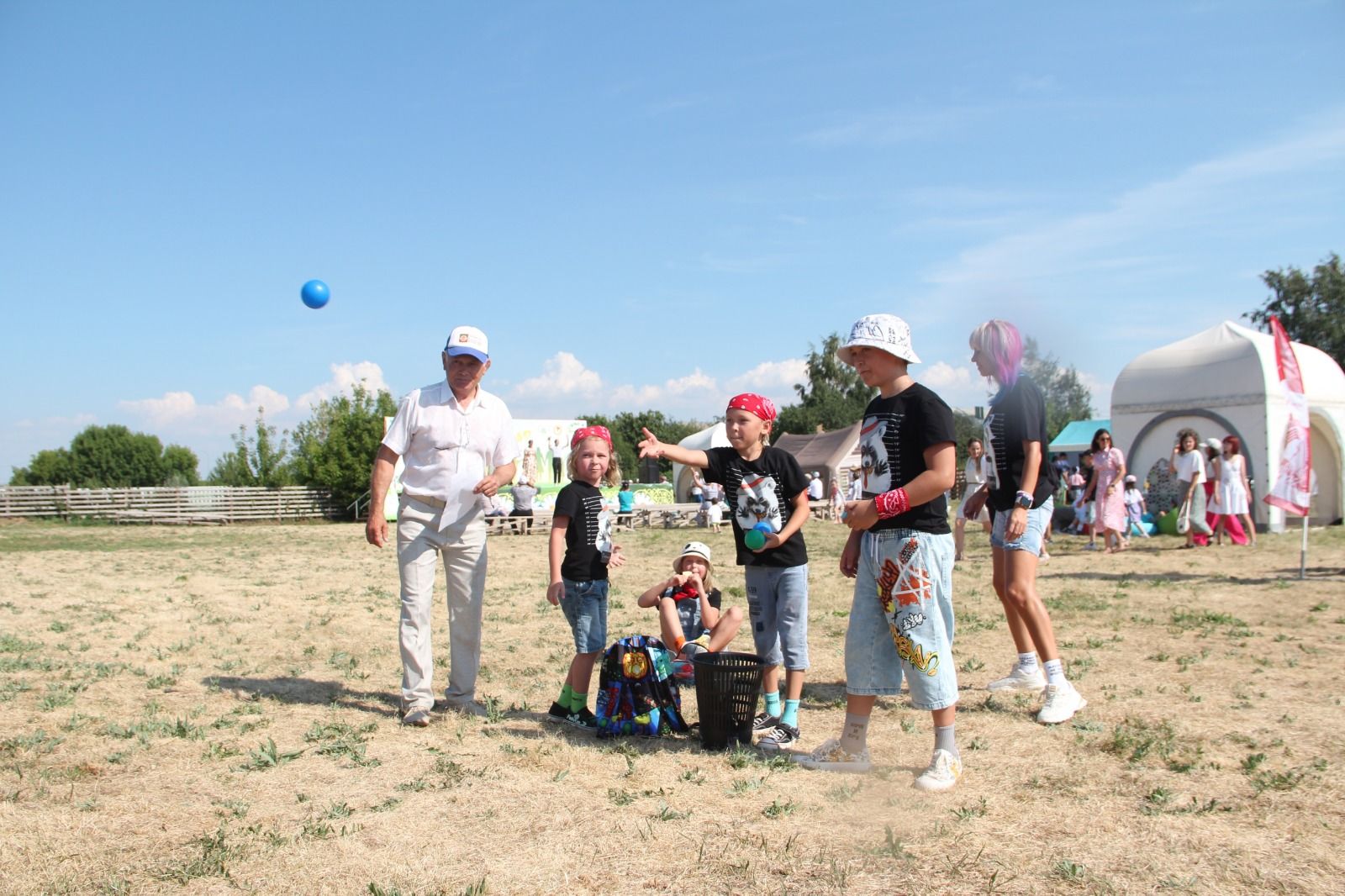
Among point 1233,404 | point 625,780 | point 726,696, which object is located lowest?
point 625,780

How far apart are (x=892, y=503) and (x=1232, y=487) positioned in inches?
559

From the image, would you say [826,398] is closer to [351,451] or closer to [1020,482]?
[351,451]

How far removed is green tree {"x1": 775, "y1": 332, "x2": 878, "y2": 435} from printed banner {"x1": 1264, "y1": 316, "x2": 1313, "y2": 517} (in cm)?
5567

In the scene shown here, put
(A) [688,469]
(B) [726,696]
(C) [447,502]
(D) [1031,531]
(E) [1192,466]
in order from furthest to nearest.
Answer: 1. (A) [688,469]
2. (E) [1192,466]
3. (C) [447,502]
4. (D) [1031,531]
5. (B) [726,696]

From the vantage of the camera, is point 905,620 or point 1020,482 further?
point 1020,482

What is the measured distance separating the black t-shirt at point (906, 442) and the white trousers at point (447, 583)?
99.6 inches

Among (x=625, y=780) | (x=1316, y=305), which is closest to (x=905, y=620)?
(x=625, y=780)

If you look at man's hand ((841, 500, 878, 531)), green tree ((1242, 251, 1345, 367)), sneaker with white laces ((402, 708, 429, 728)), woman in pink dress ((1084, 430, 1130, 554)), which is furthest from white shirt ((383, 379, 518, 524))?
green tree ((1242, 251, 1345, 367))

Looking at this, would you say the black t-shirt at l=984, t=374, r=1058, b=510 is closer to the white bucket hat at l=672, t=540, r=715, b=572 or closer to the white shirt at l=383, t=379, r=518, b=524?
the white bucket hat at l=672, t=540, r=715, b=572

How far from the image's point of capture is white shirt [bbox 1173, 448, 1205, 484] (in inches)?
589

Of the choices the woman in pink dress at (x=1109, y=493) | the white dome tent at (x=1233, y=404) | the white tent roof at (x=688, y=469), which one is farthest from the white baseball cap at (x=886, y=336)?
the white tent roof at (x=688, y=469)

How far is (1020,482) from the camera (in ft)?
17.1

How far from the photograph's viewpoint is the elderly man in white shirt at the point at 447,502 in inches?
217

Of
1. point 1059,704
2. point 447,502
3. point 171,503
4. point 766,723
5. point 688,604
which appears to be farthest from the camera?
point 171,503
